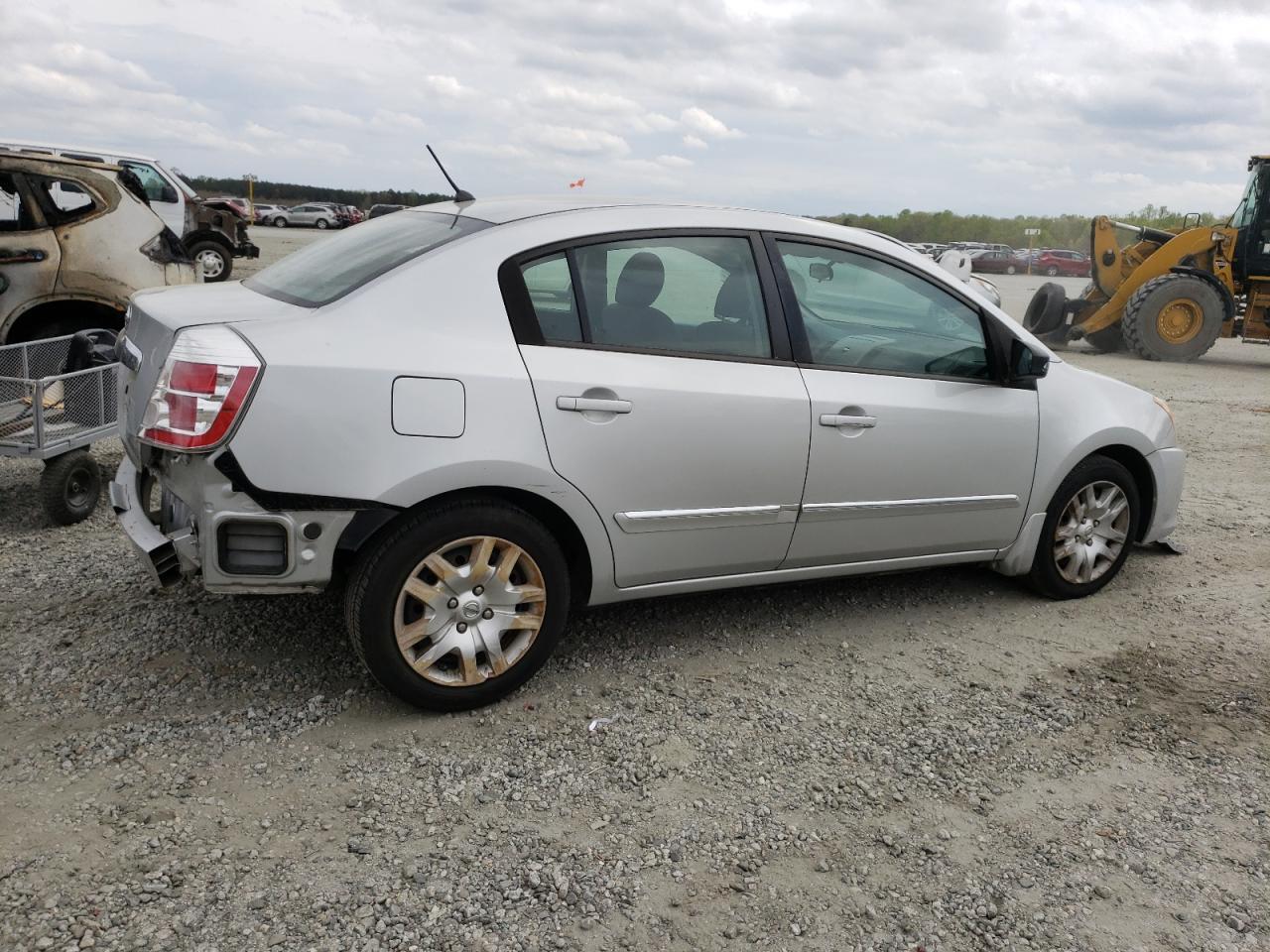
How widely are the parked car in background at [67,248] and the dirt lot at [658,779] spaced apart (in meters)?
2.86

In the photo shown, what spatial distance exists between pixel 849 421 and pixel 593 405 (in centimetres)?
103

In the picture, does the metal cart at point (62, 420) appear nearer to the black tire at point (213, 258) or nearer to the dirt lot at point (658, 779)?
the dirt lot at point (658, 779)

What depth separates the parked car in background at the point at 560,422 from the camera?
3.12 meters

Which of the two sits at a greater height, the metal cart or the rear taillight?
the rear taillight

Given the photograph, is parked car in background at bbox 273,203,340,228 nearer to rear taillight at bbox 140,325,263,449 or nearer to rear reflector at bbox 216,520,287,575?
rear taillight at bbox 140,325,263,449

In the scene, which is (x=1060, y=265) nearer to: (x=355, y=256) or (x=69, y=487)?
(x=69, y=487)

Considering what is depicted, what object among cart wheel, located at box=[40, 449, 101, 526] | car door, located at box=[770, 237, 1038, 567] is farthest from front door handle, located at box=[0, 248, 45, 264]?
car door, located at box=[770, 237, 1038, 567]

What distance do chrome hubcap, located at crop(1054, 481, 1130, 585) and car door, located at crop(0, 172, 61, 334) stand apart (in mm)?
6216

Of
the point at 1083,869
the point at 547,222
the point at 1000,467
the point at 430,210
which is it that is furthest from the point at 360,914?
the point at 1000,467

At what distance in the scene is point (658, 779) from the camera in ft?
10.4

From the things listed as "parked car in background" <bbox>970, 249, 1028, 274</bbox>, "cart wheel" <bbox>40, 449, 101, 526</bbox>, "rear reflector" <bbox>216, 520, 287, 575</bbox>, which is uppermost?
"parked car in background" <bbox>970, 249, 1028, 274</bbox>

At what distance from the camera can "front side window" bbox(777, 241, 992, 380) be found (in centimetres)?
399

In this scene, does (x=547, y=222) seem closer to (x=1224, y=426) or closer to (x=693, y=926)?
(x=693, y=926)

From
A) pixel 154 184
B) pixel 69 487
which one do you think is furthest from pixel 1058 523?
pixel 154 184
